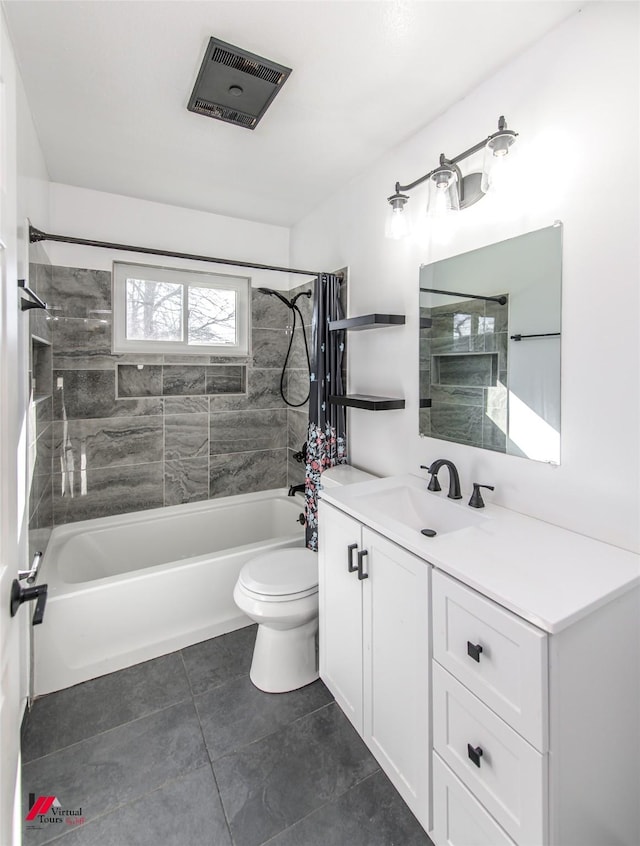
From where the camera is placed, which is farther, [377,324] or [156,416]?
[156,416]

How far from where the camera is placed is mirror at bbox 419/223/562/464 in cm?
141

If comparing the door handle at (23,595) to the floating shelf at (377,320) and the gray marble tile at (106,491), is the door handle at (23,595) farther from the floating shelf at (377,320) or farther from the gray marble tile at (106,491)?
the gray marble tile at (106,491)

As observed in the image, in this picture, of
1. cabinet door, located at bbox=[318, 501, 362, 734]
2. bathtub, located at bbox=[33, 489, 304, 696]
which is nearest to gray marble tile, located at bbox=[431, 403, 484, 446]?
cabinet door, located at bbox=[318, 501, 362, 734]

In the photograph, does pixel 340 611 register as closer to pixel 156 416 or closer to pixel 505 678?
pixel 505 678

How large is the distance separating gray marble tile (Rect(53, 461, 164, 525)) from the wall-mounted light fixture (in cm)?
214

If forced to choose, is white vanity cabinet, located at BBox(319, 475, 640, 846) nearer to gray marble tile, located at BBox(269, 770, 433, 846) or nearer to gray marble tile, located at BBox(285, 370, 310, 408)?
gray marble tile, located at BBox(269, 770, 433, 846)

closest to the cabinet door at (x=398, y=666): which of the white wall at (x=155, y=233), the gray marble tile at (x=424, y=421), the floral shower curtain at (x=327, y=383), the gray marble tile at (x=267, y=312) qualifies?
the gray marble tile at (x=424, y=421)

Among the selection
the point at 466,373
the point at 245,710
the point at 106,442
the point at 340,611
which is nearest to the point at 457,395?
the point at 466,373

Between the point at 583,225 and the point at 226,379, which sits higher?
the point at 583,225

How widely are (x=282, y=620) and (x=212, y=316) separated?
6.94ft

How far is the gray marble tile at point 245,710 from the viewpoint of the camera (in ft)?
5.34

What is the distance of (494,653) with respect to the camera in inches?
39.4

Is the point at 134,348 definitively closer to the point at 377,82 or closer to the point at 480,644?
the point at 377,82

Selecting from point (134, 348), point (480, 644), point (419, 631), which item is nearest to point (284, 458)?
point (134, 348)
